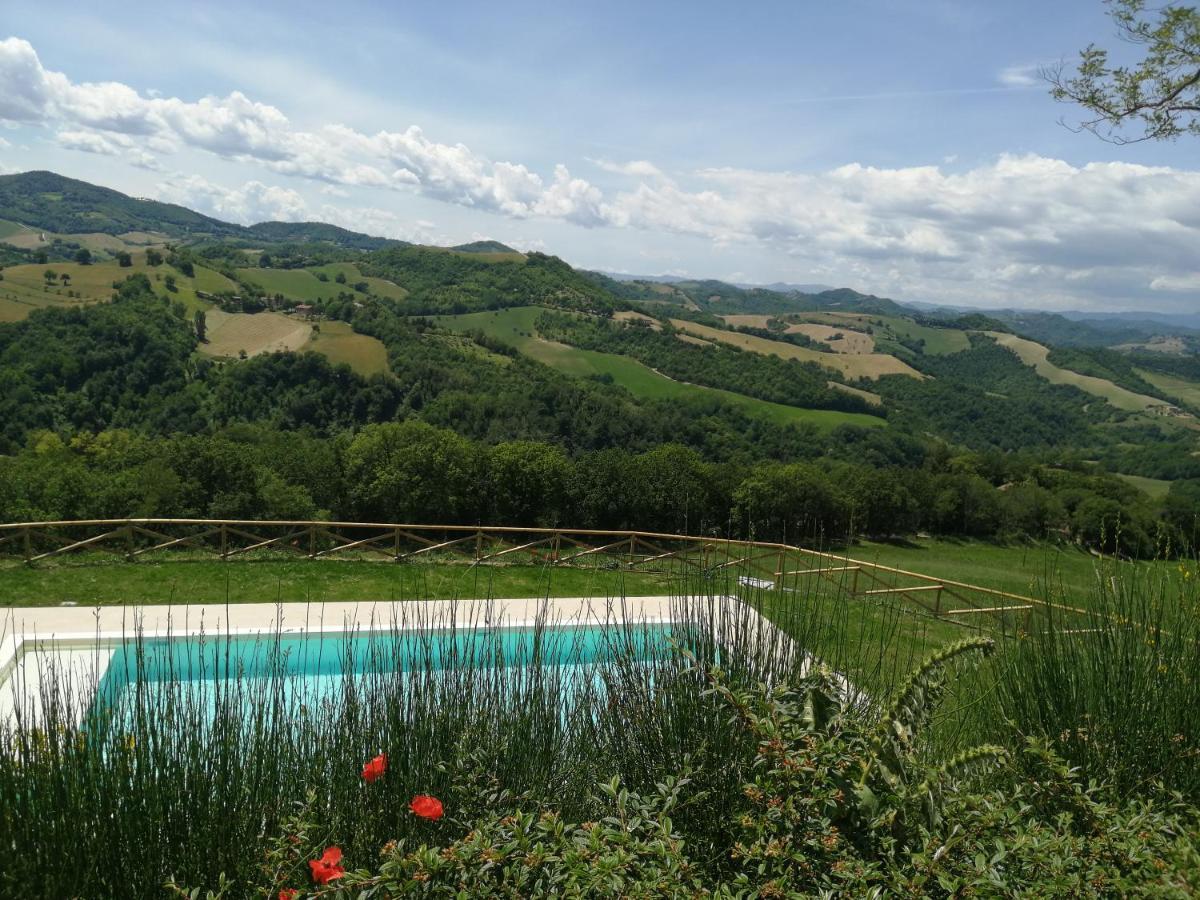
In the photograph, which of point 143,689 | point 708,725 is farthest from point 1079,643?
point 143,689

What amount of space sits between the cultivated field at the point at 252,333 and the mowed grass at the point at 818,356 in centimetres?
5259

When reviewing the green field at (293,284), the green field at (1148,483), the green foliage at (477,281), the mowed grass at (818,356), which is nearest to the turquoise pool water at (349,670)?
the green field at (1148,483)

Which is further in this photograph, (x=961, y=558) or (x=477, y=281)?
(x=477, y=281)

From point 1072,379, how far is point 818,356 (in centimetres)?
4870

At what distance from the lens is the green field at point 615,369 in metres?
67.5

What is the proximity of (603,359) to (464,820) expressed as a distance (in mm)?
79943

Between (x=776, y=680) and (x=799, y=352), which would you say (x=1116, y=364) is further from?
(x=776, y=680)

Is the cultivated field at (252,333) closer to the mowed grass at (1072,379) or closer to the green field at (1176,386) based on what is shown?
the mowed grass at (1072,379)

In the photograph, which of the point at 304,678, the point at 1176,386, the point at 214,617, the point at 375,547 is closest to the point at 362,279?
the point at 375,547

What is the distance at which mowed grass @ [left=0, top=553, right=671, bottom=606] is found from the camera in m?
7.96

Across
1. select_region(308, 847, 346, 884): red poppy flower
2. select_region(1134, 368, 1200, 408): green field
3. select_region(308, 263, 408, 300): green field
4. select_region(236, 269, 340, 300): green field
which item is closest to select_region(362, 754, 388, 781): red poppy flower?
select_region(308, 847, 346, 884): red poppy flower

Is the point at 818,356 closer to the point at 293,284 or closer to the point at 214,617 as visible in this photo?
the point at 293,284

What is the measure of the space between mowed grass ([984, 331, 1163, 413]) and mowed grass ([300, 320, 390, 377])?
3986 inches

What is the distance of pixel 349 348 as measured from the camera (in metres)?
66.6
